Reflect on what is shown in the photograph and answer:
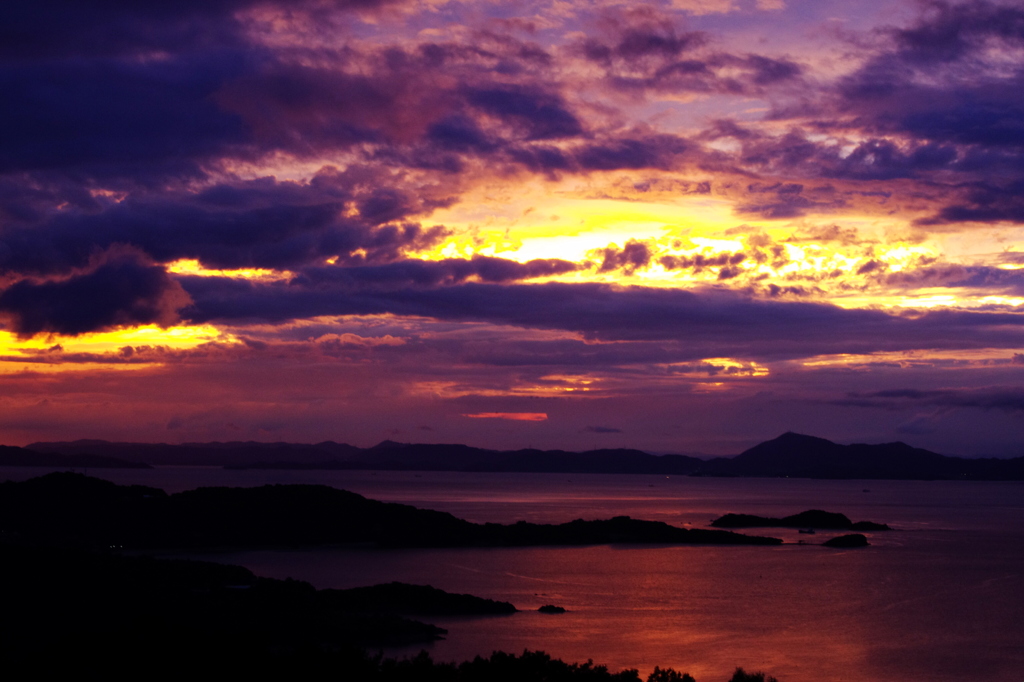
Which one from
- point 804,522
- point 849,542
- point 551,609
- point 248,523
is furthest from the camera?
point 804,522

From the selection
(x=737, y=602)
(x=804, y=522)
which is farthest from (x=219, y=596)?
(x=804, y=522)

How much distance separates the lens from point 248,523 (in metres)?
122

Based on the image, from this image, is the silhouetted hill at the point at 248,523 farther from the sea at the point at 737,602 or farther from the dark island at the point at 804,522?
the dark island at the point at 804,522

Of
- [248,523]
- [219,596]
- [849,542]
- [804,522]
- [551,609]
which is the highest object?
[219,596]

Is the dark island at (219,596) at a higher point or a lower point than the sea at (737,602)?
higher

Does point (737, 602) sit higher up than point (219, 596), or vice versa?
point (219, 596)

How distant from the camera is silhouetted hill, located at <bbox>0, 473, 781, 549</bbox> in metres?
112

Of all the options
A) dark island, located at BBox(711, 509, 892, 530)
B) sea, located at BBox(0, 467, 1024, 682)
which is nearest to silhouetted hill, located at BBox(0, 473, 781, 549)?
sea, located at BBox(0, 467, 1024, 682)

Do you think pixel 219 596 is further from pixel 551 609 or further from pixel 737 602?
pixel 737 602

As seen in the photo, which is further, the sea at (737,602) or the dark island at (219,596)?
the sea at (737,602)

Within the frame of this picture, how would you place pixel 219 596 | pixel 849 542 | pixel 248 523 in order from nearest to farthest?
1. pixel 219 596
2. pixel 248 523
3. pixel 849 542

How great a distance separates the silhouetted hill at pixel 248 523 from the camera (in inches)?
4414

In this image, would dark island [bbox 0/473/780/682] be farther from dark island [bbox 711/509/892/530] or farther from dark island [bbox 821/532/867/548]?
dark island [bbox 711/509/892/530]

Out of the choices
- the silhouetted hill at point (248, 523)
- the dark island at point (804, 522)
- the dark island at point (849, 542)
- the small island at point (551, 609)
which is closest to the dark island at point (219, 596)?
the silhouetted hill at point (248, 523)
